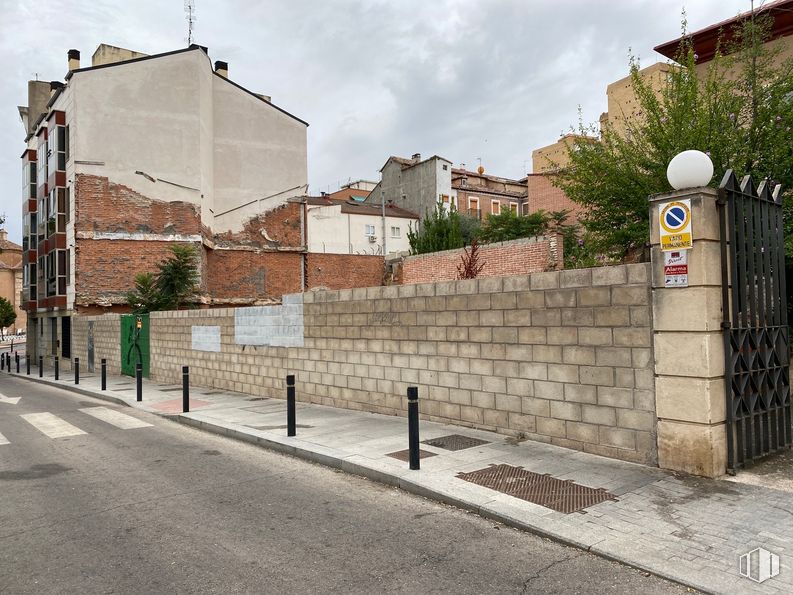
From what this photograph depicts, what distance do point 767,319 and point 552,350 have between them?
2.53 metres

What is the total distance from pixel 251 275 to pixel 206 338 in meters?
17.7

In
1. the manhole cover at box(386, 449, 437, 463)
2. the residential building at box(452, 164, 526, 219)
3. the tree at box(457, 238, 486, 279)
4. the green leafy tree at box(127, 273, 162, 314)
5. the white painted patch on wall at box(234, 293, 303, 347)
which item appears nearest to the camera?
the manhole cover at box(386, 449, 437, 463)

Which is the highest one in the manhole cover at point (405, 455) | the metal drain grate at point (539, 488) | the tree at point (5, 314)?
the tree at point (5, 314)

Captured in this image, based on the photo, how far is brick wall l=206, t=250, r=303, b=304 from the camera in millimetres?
32594

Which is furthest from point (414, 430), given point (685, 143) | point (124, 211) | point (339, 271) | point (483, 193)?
point (483, 193)

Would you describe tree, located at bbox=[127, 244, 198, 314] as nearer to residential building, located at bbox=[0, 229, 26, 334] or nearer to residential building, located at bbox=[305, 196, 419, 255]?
residential building, located at bbox=[305, 196, 419, 255]

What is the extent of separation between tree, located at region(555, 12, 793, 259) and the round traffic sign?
186 inches

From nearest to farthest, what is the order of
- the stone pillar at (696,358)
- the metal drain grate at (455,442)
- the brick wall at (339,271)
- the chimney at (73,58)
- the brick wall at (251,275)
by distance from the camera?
the stone pillar at (696,358) < the metal drain grate at (455,442) < the brick wall at (251,275) < the chimney at (73,58) < the brick wall at (339,271)

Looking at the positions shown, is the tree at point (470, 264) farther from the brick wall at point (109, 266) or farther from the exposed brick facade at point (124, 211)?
the brick wall at point (109, 266)

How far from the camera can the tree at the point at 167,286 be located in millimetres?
26406

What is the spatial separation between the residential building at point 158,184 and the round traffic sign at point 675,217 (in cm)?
2703

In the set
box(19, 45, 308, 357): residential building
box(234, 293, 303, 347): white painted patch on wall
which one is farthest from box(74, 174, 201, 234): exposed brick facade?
box(234, 293, 303, 347): white painted patch on wall

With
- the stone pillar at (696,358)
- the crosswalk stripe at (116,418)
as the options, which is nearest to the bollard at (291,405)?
the crosswalk stripe at (116,418)

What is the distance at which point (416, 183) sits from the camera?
49.3 m
